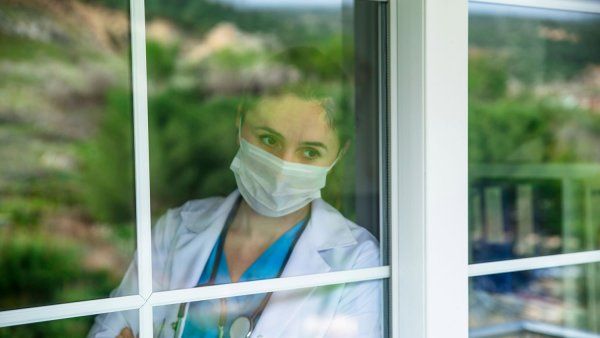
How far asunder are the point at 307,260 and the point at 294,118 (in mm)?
418

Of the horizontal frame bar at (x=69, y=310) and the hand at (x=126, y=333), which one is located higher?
the horizontal frame bar at (x=69, y=310)

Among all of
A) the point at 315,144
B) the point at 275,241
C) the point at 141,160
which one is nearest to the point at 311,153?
the point at 315,144

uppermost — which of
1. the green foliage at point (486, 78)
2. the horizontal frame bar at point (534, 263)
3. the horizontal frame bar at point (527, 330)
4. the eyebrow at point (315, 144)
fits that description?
the green foliage at point (486, 78)

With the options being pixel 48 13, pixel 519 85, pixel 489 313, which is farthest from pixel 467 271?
pixel 48 13

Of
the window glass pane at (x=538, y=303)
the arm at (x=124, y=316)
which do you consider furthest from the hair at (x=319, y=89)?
the window glass pane at (x=538, y=303)

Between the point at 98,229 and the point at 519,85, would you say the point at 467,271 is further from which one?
the point at 98,229

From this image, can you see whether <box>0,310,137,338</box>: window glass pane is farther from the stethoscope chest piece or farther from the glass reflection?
the stethoscope chest piece

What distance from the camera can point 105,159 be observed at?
1647 mm

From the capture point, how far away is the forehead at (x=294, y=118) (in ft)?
6.14

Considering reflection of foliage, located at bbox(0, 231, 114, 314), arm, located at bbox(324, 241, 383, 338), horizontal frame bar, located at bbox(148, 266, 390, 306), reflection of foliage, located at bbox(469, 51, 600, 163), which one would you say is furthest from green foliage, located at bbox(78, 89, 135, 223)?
reflection of foliage, located at bbox(469, 51, 600, 163)

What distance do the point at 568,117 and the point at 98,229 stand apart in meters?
1.73

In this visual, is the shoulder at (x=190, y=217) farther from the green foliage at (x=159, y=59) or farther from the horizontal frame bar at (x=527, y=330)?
the horizontal frame bar at (x=527, y=330)

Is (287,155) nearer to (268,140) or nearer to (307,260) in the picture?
(268,140)

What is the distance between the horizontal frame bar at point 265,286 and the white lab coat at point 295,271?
0.06ft
